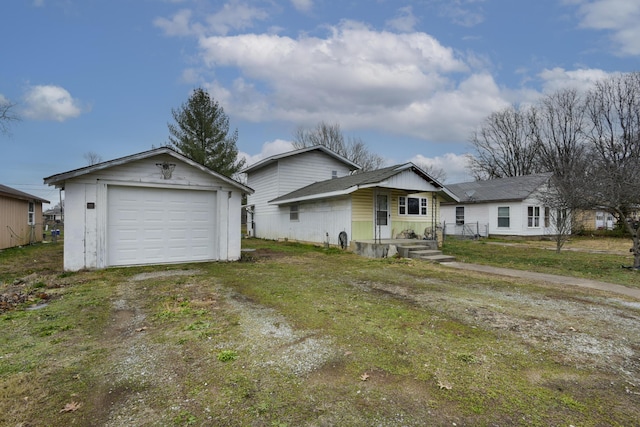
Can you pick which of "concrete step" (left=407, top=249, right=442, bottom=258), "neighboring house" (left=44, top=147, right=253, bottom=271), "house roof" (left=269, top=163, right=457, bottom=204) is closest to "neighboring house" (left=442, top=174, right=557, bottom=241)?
"house roof" (left=269, top=163, right=457, bottom=204)

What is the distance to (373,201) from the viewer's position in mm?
14734

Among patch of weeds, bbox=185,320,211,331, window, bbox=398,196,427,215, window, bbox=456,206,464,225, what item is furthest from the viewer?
window, bbox=456,206,464,225

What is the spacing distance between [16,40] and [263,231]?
15073 millimetres

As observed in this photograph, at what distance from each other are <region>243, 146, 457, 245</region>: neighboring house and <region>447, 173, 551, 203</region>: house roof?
8763mm

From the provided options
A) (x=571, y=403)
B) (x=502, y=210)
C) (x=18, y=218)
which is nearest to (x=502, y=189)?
(x=502, y=210)

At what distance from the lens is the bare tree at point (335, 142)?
38031 millimetres

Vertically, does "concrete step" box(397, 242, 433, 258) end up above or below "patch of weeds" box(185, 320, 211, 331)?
above

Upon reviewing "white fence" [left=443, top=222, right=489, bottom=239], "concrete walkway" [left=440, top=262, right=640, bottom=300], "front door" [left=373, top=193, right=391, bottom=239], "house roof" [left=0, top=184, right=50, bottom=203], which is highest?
"house roof" [left=0, top=184, right=50, bottom=203]

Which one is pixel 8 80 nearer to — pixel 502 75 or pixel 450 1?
pixel 450 1

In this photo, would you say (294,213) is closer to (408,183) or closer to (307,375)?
(408,183)

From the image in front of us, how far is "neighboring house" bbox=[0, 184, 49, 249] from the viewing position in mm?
15406

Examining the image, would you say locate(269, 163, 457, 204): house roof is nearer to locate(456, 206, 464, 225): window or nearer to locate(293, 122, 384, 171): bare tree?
locate(456, 206, 464, 225): window

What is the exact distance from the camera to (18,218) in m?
17.3

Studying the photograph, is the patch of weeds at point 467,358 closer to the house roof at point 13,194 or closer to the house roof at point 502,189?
the house roof at point 13,194
